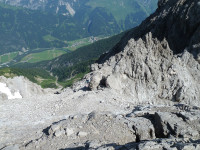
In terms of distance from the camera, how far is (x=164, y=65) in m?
31.4

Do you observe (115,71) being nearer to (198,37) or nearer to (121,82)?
(121,82)

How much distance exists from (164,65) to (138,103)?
24.9 feet

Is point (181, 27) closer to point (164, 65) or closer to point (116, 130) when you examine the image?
point (164, 65)

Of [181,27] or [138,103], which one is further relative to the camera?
[181,27]

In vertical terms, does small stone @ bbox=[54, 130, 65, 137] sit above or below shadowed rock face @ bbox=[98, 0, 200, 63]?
below

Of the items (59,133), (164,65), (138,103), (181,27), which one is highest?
(181,27)

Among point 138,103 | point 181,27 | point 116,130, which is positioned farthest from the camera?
point 181,27

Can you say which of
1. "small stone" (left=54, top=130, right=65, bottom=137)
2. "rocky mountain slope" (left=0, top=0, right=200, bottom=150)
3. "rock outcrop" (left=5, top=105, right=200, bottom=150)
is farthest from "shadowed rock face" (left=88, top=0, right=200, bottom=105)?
"small stone" (left=54, top=130, right=65, bottom=137)

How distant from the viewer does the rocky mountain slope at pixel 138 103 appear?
16562 millimetres

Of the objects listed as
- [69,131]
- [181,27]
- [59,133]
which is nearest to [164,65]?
[181,27]

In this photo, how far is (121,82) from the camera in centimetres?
3050

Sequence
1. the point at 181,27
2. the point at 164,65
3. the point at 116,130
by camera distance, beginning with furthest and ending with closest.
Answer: the point at 181,27 → the point at 164,65 → the point at 116,130

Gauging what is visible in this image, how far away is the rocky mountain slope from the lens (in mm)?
16562

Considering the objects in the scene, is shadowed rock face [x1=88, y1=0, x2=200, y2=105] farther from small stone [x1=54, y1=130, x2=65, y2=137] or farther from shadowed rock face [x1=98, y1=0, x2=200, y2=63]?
small stone [x1=54, y1=130, x2=65, y2=137]
